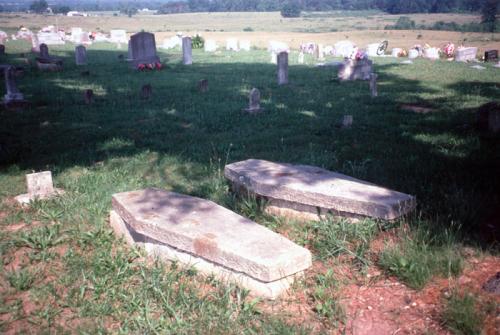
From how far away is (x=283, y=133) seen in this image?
8.23m

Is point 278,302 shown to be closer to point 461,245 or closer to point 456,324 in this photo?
point 456,324

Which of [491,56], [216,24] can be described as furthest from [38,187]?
[216,24]

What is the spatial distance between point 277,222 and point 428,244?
1.50 meters

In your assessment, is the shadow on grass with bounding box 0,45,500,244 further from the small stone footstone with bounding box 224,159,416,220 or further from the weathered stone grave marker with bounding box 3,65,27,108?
the small stone footstone with bounding box 224,159,416,220

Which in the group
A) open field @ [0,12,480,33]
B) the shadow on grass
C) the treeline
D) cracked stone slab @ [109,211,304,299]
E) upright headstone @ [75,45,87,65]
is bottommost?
cracked stone slab @ [109,211,304,299]

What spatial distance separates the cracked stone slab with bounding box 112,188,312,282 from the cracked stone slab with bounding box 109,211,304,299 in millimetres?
63

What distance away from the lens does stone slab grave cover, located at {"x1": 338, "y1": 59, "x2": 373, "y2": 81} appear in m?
15.4

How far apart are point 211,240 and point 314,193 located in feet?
4.10

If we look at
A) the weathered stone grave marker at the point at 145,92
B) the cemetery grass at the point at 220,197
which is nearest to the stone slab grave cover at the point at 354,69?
the cemetery grass at the point at 220,197

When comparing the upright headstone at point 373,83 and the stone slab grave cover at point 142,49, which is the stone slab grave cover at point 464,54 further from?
the stone slab grave cover at point 142,49

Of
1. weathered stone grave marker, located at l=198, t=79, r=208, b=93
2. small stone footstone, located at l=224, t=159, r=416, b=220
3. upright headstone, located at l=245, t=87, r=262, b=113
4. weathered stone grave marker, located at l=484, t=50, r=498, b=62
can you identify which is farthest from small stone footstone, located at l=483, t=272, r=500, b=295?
weathered stone grave marker, located at l=484, t=50, r=498, b=62

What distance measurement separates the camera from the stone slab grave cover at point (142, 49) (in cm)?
1931

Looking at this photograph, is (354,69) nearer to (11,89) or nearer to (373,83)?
(373,83)

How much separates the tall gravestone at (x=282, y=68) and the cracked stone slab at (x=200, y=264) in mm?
10893
